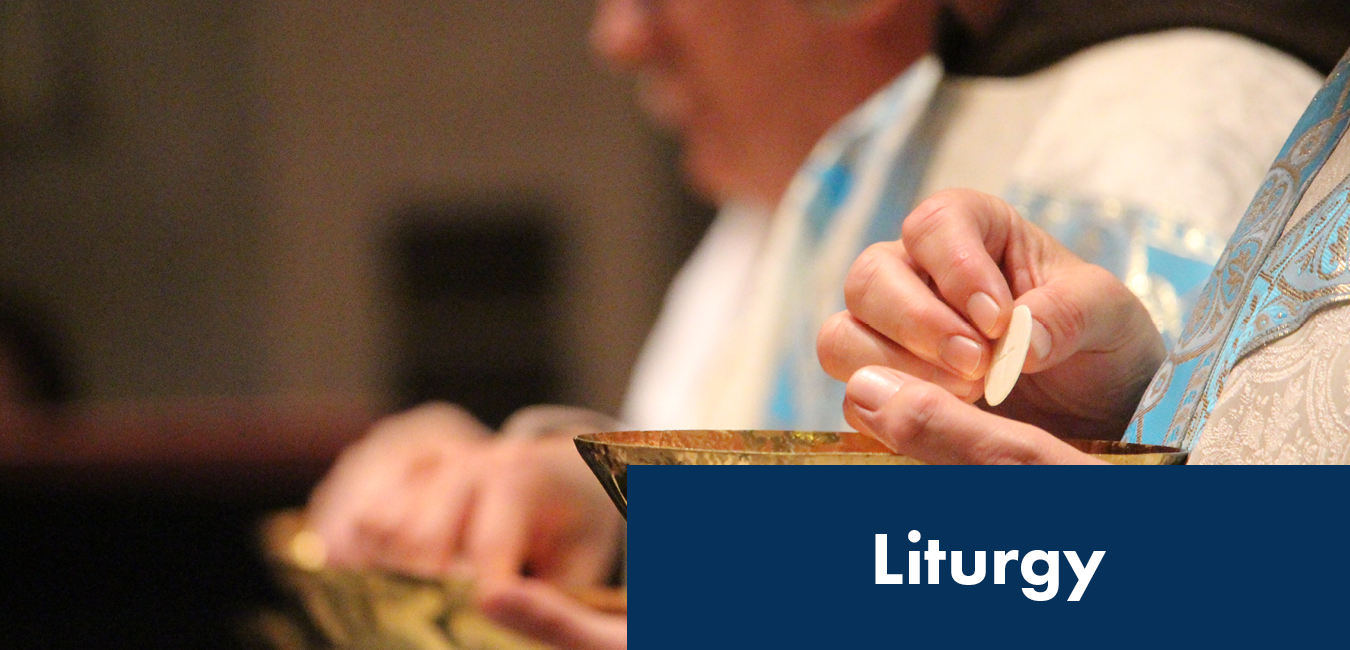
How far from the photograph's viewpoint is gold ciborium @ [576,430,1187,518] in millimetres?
313

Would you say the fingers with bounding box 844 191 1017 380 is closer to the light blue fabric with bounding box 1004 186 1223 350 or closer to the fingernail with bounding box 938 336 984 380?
the fingernail with bounding box 938 336 984 380

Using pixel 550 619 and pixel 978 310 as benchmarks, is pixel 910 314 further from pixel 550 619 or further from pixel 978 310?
pixel 550 619

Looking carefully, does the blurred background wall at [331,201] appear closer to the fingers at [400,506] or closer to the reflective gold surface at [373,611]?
the fingers at [400,506]

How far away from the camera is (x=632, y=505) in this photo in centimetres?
31

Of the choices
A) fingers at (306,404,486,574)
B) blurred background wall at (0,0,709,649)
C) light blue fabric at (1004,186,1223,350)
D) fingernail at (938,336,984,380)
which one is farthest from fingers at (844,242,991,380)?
blurred background wall at (0,0,709,649)

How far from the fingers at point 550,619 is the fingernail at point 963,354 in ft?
0.97

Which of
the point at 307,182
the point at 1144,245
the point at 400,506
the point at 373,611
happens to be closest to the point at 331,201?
the point at 307,182

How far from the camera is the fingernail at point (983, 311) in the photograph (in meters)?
0.35

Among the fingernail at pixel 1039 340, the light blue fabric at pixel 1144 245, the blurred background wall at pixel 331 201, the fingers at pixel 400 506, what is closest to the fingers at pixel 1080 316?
the fingernail at pixel 1039 340

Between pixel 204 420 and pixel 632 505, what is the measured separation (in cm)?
205

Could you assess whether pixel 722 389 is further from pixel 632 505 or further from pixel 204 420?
pixel 204 420

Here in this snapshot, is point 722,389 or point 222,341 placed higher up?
point 722,389

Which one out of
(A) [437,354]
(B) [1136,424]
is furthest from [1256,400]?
(A) [437,354]

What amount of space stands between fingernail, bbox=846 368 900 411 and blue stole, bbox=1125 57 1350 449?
11 centimetres
